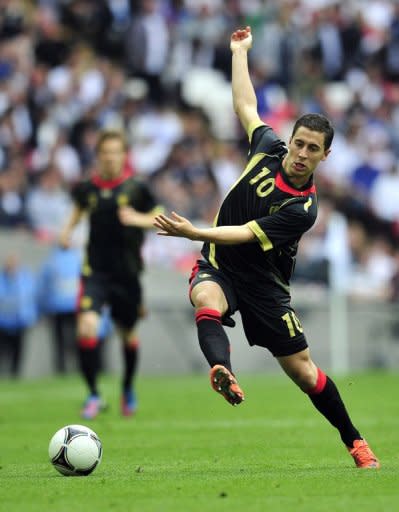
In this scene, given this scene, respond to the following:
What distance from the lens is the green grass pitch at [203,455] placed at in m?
6.16

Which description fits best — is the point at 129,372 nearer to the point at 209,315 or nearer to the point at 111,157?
the point at 111,157

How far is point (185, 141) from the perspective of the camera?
70.0 ft

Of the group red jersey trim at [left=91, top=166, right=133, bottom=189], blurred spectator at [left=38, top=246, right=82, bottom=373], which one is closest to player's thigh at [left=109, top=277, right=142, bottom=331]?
red jersey trim at [left=91, top=166, right=133, bottom=189]

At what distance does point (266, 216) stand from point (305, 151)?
1.63 feet

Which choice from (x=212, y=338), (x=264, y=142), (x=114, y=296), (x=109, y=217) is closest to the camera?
(x=212, y=338)

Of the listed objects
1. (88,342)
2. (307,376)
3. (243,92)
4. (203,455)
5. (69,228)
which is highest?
(243,92)

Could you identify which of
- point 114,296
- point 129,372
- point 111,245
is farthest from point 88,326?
point 111,245

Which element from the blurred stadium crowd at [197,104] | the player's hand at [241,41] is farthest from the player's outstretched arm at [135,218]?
the blurred stadium crowd at [197,104]

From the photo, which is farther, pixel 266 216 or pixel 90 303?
pixel 90 303

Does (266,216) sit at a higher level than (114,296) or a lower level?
higher

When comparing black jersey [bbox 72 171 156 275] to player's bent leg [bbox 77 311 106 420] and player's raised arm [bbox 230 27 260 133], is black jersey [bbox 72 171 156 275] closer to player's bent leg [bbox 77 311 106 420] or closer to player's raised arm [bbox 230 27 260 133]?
player's bent leg [bbox 77 311 106 420]

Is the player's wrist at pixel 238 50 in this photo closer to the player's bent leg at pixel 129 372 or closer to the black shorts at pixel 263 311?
the black shorts at pixel 263 311

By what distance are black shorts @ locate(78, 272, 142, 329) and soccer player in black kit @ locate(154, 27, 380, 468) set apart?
397 cm

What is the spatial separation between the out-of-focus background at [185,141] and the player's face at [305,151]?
11002 millimetres
